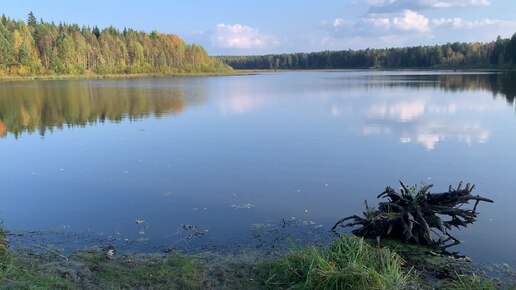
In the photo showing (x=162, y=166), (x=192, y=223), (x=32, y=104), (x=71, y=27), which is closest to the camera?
(x=192, y=223)

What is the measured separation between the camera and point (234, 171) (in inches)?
536

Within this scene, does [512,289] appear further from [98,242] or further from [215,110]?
[215,110]

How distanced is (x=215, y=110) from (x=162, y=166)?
1722cm

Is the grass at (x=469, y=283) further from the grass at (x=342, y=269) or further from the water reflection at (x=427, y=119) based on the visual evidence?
the water reflection at (x=427, y=119)

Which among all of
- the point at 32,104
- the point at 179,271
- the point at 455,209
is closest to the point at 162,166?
the point at 179,271

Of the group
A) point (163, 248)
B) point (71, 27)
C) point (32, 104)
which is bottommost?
point (163, 248)

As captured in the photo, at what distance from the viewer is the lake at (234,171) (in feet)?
29.6

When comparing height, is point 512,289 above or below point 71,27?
below

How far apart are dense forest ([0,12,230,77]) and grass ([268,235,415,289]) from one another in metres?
100

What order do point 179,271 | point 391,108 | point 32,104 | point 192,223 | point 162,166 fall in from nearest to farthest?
point 179,271 < point 192,223 < point 162,166 < point 391,108 < point 32,104

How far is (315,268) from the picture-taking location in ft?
19.0

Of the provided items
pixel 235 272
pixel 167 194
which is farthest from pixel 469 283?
pixel 167 194

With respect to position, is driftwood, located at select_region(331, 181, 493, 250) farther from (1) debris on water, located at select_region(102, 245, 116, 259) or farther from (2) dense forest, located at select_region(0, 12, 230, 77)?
(2) dense forest, located at select_region(0, 12, 230, 77)

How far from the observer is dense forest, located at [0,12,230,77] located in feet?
315
